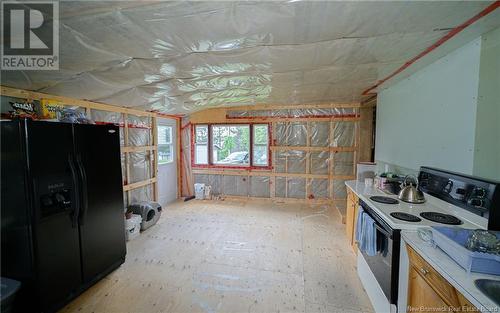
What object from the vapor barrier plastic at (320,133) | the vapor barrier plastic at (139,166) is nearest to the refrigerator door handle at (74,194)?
the vapor barrier plastic at (139,166)

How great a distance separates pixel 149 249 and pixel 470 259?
3.33 metres

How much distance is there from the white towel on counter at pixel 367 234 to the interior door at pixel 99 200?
2755mm

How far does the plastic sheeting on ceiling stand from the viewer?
130 centimetres

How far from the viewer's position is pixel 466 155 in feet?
5.78

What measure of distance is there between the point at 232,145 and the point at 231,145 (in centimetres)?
3

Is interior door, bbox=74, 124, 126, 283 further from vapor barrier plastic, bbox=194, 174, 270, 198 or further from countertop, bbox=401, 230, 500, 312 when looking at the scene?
vapor barrier plastic, bbox=194, 174, 270, 198

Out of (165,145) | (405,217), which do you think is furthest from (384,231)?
(165,145)

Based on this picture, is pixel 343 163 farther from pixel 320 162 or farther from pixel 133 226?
pixel 133 226

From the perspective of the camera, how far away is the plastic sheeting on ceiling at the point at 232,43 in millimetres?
1299

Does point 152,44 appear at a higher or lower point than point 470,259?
higher

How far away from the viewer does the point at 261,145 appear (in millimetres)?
5379

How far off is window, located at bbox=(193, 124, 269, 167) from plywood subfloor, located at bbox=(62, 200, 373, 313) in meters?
1.75

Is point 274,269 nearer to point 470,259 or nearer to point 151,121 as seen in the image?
point 470,259

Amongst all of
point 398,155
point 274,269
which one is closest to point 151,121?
point 274,269
